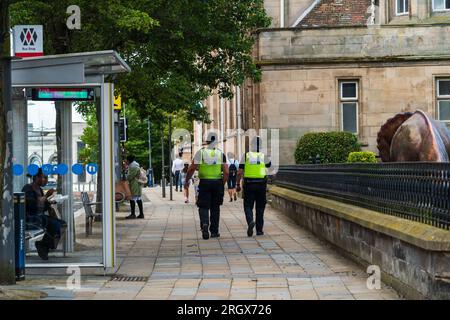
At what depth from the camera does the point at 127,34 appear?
18.5m

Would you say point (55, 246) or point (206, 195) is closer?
point (55, 246)

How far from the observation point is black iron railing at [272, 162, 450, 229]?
9.17m

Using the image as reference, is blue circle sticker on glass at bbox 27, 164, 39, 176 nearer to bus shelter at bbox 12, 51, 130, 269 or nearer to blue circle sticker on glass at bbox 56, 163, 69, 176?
bus shelter at bbox 12, 51, 130, 269

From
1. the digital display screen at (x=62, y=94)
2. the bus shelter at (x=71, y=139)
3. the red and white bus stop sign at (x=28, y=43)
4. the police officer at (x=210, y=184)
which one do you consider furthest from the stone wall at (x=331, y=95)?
the digital display screen at (x=62, y=94)

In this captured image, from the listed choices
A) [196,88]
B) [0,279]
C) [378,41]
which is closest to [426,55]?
[378,41]

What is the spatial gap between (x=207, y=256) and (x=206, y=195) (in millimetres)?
3297

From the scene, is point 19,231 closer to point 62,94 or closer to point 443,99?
point 62,94

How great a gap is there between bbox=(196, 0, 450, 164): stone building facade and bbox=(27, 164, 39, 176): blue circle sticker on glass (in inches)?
736

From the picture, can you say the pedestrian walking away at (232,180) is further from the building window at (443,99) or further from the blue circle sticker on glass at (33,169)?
the blue circle sticker on glass at (33,169)

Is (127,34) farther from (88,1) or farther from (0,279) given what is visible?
(0,279)

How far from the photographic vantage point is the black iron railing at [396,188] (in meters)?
9.17

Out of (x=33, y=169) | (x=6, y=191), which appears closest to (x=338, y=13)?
(x=33, y=169)

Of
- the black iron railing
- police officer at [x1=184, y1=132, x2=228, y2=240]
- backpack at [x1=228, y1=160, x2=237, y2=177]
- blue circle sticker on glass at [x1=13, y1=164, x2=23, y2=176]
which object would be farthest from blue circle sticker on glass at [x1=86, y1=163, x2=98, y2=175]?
backpack at [x1=228, y1=160, x2=237, y2=177]

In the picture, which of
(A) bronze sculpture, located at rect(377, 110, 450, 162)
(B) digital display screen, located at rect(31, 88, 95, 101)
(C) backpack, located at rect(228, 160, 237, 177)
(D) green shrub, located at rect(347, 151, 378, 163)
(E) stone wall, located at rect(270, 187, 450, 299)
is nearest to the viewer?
(E) stone wall, located at rect(270, 187, 450, 299)
